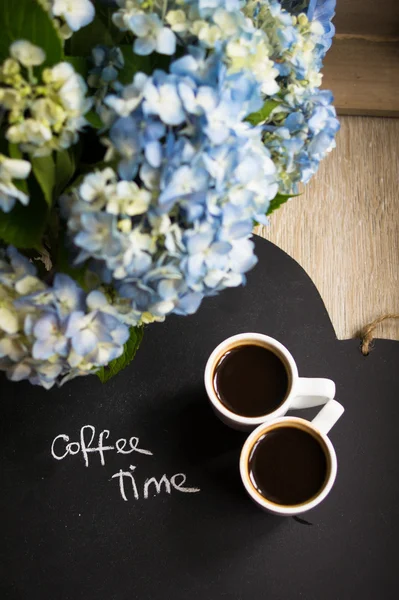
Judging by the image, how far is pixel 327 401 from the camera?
2.27 ft

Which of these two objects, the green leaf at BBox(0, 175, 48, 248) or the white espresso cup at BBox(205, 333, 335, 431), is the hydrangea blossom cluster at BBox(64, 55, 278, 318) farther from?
the white espresso cup at BBox(205, 333, 335, 431)

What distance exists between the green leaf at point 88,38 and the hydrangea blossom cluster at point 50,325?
15cm

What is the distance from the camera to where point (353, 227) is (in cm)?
103

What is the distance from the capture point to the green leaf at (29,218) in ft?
1.47

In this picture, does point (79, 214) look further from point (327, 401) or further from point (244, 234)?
point (327, 401)

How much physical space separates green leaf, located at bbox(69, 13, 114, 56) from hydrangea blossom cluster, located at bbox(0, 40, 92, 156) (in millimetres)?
81

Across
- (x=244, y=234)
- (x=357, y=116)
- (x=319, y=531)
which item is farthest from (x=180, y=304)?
(x=357, y=116)

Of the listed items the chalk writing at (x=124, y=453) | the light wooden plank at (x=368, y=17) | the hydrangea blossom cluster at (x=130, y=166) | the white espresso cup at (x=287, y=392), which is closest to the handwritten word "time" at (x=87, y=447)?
the chalk writing at (x=124, y=453)

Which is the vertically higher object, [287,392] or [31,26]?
[31,26]

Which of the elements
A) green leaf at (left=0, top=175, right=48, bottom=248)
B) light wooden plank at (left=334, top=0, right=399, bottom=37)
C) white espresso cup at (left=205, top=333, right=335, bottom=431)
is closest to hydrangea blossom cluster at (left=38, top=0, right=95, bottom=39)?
green leaf at (left=0, top=175, right=48, bottom=248)

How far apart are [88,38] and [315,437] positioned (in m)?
0.43

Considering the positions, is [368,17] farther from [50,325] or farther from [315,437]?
[50,325]

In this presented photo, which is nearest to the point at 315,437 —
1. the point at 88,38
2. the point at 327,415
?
the point at 327,415

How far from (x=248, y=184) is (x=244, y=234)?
0.11 feet
